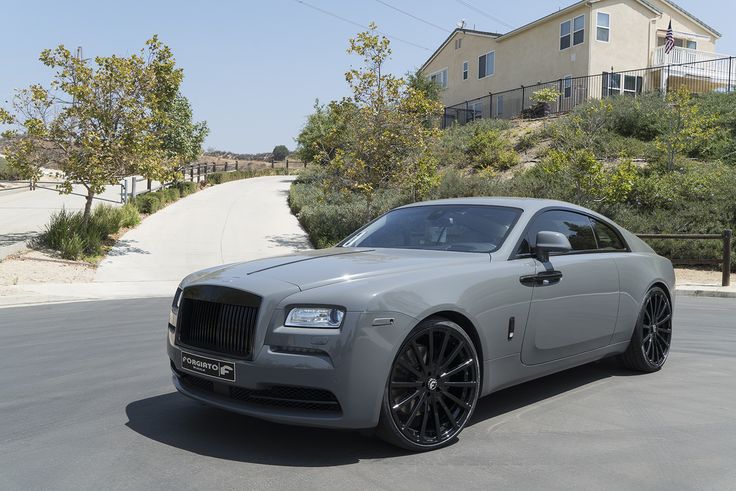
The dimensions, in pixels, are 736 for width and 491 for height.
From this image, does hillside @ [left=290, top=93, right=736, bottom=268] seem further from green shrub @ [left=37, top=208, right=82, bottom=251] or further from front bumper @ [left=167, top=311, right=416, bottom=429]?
front bumper @ [left=167, top=311, right=416, bottom=429]

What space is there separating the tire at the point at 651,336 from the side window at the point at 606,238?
54 centimetres

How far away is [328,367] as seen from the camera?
3756mm

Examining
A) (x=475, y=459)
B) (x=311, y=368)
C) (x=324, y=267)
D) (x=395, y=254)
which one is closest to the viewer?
(x=311, y=368)

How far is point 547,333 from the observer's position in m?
4.98

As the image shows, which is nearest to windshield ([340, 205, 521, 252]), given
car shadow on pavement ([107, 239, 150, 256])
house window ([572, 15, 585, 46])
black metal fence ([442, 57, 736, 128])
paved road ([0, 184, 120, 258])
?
car shadow on pavement ([107, 239, 150, 256])

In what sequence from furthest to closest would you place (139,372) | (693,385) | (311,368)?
(139,372) < (693,385) < (311,368)

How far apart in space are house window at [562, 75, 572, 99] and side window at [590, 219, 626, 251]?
30.6 meters

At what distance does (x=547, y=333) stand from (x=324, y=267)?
1784 mm

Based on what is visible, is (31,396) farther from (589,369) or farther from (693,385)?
(693,385)

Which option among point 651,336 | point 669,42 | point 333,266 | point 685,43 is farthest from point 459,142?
point 333,266

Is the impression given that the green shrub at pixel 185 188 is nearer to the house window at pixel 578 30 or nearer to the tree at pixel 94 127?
the tree at pixel 94 127

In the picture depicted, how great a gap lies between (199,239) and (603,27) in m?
24.6

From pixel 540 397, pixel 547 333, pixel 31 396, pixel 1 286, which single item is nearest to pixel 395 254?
pixel 547 333

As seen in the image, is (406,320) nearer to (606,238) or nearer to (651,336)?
(606,238)
